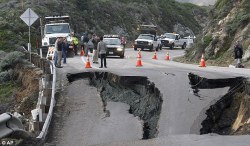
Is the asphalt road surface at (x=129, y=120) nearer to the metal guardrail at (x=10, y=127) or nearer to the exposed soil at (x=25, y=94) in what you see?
the metal guardrail at (x=10, y=127)

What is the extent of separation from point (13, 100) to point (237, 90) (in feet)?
40.0

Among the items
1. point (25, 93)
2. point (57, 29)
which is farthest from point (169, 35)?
point (25, 93)

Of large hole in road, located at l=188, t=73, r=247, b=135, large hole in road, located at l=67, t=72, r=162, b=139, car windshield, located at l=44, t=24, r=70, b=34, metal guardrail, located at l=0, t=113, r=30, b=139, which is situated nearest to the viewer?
metal guardrail, located at l=0, t=113, r=30, b=139

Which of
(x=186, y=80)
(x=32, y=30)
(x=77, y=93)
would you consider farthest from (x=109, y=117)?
(x=32, y=30)

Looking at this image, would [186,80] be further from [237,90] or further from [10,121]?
[10,121]

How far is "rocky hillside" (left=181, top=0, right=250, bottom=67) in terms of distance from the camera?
2853 centimetres

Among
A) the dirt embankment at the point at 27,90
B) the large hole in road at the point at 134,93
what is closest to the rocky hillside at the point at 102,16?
the dirt embankment at the point at 27,90

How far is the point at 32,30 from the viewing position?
43375 mm

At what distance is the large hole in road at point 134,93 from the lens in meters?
12.4

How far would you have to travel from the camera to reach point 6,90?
923 inches

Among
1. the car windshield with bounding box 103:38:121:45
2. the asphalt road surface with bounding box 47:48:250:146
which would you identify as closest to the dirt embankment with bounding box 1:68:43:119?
the asphalt road surface with bounding box 47:48:250:146

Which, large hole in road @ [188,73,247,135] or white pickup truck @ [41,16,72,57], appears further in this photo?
white pickup truck @ [41,16,72,57]

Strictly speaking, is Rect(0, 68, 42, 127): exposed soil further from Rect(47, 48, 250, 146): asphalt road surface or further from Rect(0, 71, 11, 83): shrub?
Rect(47, 48, 250, 146): asphalt road surface

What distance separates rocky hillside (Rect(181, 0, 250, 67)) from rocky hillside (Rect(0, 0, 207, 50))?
48.8 ft
